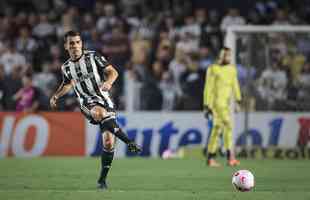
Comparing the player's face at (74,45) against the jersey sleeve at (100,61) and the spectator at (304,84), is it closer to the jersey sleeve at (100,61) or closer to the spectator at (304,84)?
the jersey sleeve at (100,61)

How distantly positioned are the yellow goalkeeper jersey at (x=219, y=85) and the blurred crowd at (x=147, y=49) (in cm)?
379

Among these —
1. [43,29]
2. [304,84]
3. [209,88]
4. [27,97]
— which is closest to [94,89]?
[209,88]

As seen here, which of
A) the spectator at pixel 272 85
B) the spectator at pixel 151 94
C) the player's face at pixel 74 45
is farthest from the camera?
the spectator at pixel 151 94

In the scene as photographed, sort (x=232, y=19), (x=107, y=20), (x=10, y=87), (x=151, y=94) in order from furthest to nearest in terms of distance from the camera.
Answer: (x=107, y=20), (x=232, y=19), (x=10, y=87), (x=151, y=94)

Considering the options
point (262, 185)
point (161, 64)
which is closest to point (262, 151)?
point (161, 64)

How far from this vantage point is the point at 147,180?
46.4ft

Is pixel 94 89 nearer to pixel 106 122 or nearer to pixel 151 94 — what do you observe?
pixel 106 122

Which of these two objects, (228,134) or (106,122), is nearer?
→ (106,122)

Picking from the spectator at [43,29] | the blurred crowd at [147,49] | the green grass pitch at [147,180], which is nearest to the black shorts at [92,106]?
the green grass pitch at [147,180]

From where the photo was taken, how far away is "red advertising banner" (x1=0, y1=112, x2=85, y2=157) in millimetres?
22375

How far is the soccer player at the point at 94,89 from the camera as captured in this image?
12398 millimetres

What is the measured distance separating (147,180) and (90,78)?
7.54 ft

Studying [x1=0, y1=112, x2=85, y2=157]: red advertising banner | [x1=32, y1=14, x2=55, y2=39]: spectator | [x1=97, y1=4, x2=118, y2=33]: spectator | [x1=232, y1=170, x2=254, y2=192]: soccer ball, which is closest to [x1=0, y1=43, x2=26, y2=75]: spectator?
[x1=32, y1=14, x2=55, y2=39]: spectator

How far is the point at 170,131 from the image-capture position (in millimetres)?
22359
